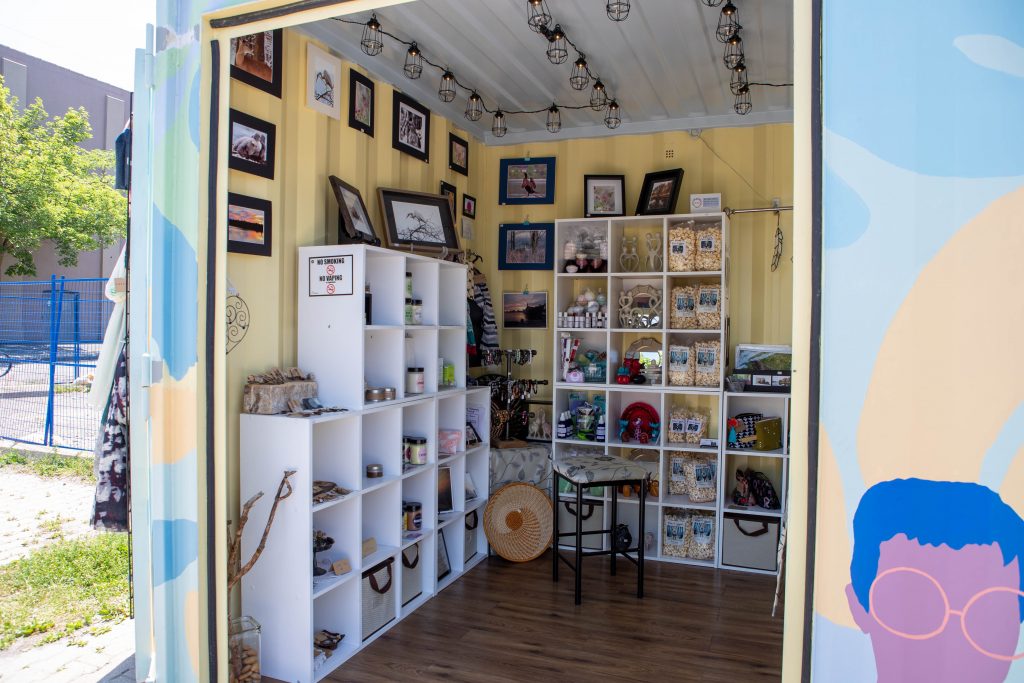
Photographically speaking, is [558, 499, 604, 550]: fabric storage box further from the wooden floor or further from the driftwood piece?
the driftwood piece

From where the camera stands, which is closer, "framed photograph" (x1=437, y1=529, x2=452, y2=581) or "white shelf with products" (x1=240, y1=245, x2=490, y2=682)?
"white shelf with products" (x1=240, y1=245, x2=490, y2=682)

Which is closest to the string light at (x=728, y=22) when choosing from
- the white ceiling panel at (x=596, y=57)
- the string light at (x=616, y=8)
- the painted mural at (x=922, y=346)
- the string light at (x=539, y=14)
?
the white ceiling panel at (x=596, y=57)

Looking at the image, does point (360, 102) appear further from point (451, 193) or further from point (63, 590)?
point (63, 590)

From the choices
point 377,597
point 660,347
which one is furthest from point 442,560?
point 660,347

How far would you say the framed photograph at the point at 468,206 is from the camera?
17.8 ft

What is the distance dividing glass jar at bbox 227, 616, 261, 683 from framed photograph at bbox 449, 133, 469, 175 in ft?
11.0

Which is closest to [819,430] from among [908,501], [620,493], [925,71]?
[908,501]

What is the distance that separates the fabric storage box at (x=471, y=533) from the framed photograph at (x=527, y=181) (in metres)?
2.46

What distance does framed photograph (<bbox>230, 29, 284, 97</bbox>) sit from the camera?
3.22 metres

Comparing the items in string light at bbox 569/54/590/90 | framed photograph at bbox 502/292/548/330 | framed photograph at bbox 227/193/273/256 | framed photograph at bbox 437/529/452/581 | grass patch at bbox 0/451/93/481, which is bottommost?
framed photograph at bbox 437/529/452/581

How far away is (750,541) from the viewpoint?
15.5ft

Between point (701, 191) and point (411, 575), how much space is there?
3.37 metres

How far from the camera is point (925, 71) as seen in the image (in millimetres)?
1477

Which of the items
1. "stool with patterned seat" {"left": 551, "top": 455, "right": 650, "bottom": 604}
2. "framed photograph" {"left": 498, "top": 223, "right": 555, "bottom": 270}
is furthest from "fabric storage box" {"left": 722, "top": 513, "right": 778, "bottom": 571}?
"framed photograph" {"left": 498, "top": 223, "right": 555, "bottom": 270}
